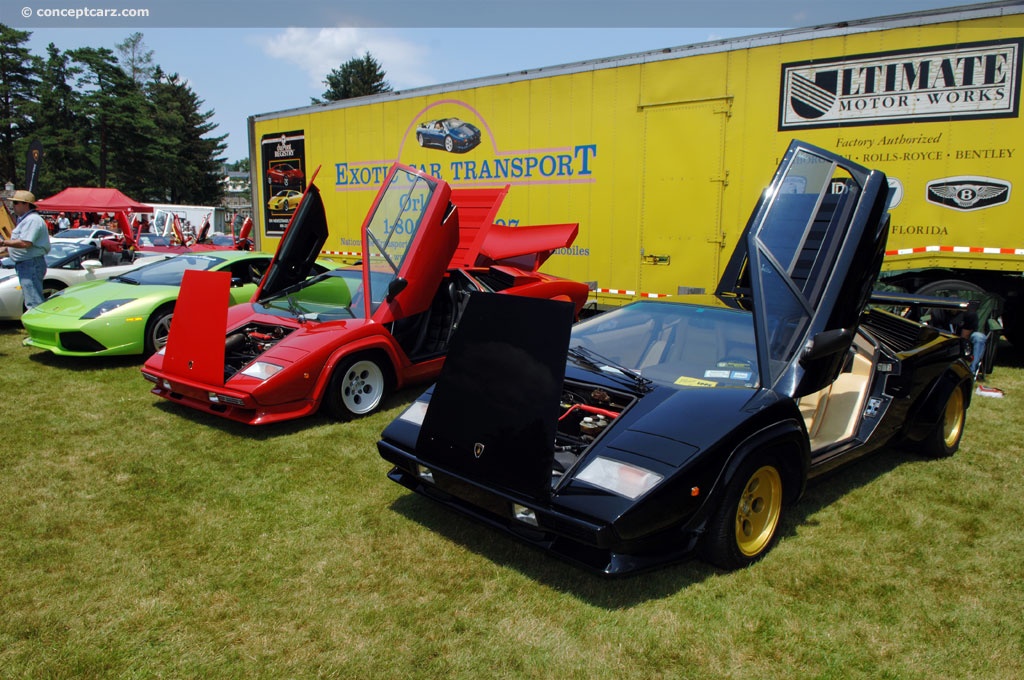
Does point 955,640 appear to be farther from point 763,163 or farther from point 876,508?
point 763,163

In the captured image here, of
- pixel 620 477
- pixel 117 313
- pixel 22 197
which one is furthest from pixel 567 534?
pixel 22 197

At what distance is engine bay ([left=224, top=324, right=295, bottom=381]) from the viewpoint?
504 centimetres

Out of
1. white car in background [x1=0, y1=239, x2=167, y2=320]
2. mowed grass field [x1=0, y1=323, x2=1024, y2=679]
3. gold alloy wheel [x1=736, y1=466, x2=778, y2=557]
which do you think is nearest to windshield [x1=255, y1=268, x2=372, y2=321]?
mowed grass field [x1=0, y1=323, x2=1024, y2=679]

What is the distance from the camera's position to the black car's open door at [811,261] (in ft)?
10.0

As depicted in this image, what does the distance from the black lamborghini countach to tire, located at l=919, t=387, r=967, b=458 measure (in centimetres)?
47

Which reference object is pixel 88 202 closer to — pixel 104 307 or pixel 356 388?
pixel 104 307

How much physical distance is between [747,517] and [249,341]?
13.5ft

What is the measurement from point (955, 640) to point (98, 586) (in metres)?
3.49

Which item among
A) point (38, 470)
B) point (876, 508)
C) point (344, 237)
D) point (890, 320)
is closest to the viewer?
point (876, 508)

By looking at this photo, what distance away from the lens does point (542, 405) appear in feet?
8.64

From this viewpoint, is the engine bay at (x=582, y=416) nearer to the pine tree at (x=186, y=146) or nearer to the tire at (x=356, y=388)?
the tire at (x=356, y=388)

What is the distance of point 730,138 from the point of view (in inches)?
274

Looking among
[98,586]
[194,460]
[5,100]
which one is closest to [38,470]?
[194,460]

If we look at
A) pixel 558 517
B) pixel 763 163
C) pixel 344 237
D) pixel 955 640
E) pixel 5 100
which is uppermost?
pixel 5 100
